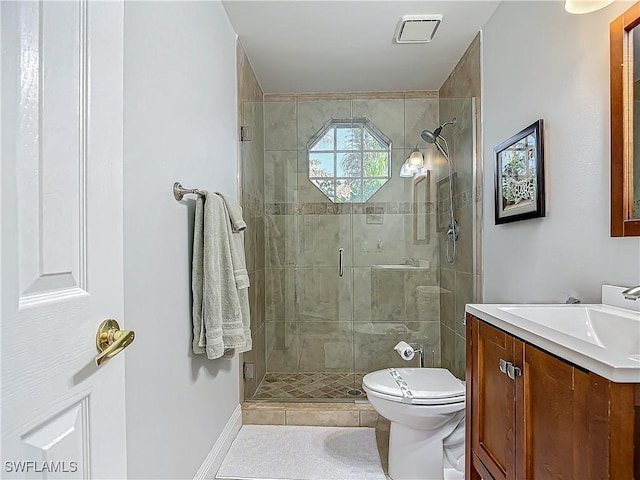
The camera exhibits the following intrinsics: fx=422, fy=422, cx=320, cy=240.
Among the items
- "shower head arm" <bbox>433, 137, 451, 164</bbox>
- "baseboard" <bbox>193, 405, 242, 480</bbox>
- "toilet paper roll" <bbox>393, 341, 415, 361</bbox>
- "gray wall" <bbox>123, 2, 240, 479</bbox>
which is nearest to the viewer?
"gray wall" <bbox>123, 2, 240, 479</bbox>

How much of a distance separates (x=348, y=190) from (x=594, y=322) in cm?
213

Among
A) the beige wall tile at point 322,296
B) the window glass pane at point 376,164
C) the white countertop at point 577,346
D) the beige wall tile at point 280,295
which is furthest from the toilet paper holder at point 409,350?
the white countertop at point 577,346

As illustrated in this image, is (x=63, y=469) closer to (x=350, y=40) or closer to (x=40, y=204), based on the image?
(x=40, y=204)

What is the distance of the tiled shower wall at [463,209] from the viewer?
8.37ft

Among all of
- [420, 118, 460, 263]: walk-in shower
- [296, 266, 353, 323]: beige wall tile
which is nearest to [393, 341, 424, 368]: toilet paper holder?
[296, 266, 353, 323]: beige wall tile

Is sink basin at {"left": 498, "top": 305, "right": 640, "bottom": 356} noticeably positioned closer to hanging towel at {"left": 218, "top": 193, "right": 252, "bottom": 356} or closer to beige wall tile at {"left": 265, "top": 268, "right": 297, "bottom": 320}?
hanging towel at {"left": 218, "top": 193, "right": 252, "bottom": 356}

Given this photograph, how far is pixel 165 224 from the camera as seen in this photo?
147cm

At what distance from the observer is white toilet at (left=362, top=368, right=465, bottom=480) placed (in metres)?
1.92

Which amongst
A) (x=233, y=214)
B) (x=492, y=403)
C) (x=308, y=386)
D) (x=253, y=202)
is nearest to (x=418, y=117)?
(x=253, y=202)

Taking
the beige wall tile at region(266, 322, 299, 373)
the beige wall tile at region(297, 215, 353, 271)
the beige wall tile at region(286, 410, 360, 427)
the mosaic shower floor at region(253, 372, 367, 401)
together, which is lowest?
the beige wall tile at region(286, 410, 360, 427)

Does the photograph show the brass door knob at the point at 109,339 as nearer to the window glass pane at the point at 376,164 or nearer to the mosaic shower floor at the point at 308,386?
the mosaic shower floor at the point at 308,386

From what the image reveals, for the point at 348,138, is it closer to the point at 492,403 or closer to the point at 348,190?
the point at 348,190

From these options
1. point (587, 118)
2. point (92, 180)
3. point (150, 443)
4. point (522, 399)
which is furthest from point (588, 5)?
point (150, 443)

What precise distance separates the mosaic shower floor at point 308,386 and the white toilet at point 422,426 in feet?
2.32
